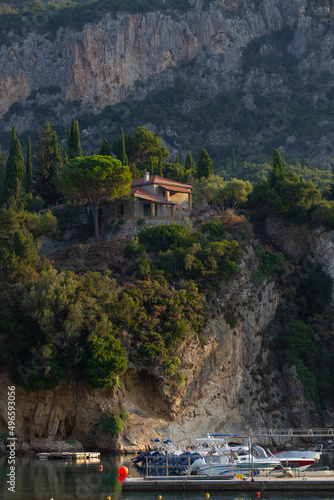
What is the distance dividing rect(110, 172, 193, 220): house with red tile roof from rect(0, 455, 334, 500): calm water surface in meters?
28.7

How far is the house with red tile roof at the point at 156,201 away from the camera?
67581mm

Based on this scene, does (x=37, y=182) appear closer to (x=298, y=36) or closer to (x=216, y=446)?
(x=216, y=446)

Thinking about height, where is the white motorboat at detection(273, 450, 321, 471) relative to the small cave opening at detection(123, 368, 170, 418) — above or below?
below

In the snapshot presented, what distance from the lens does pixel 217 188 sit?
236 ft

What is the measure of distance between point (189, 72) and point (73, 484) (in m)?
120

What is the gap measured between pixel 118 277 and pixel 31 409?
1337 cm

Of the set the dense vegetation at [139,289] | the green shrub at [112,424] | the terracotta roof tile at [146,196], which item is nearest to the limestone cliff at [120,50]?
the dense vegetation at [139,289]

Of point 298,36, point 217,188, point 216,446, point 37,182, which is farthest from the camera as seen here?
point 298,36

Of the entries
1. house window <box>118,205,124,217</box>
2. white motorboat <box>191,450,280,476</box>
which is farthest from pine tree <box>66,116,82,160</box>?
white motorboat <box>191,450,280,476</box>

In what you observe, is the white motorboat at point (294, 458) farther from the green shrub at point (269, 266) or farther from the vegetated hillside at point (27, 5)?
the vegetated hillside at point (27, 5)

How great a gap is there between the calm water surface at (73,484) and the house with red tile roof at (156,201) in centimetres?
2870

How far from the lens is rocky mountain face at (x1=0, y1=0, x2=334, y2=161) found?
A: 13612 centimetres

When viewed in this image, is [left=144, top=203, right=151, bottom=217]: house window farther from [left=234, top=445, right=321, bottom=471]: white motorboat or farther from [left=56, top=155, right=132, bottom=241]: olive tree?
[left=234, top=445, right=321, bottom=471]: white motorboat

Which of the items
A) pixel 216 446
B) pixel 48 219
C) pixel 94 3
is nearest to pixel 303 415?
pixel 216 446
